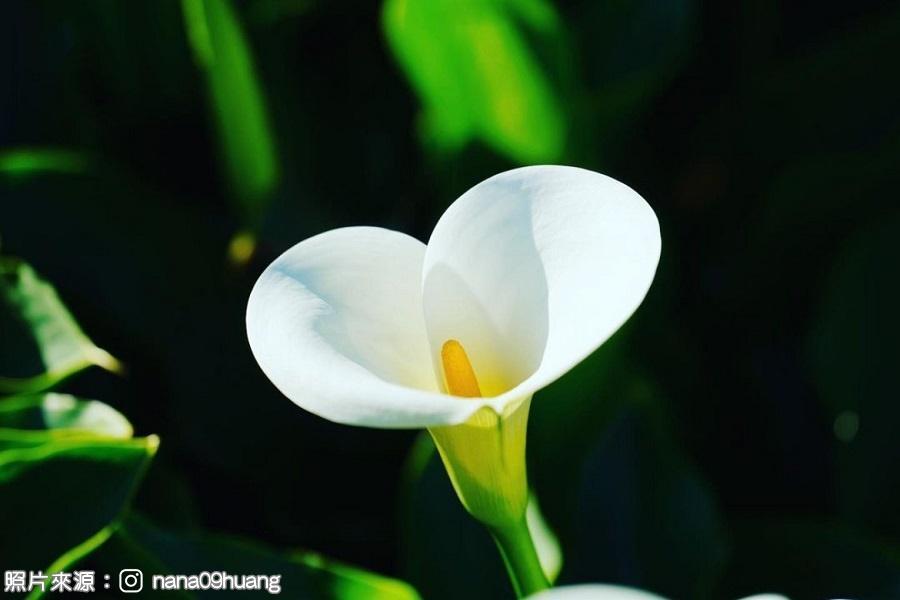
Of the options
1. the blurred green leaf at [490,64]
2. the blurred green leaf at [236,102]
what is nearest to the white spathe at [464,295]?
the blurred green leaf at [490,64]

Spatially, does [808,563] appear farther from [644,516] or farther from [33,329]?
[33,329]

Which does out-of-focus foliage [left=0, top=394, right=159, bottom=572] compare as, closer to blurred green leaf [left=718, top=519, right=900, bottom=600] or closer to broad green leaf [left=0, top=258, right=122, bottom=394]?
broad green leaf [left=0, top=258, right=122, bottom=394]

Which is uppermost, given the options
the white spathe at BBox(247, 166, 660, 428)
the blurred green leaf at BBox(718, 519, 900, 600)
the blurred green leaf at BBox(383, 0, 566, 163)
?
the blurred green leaf at BBox(383, 0, 566, 163)

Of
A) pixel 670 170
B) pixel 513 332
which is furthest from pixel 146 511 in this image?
pixel 670 170

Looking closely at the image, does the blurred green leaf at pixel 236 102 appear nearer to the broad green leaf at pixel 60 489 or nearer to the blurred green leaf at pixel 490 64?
the blurred green leaf at pixel 490 64

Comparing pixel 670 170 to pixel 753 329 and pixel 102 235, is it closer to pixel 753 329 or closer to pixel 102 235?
pixel 753 329

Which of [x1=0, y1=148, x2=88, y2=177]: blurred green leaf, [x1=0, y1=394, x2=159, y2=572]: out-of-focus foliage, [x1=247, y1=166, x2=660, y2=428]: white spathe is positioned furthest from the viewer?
[x1=0, y1=148, x2=88, y2=177]: blurred green leaf

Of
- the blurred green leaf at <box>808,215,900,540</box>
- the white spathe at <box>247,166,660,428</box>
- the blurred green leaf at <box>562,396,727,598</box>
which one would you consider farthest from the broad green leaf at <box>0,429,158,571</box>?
the blurred green leaf at <box>808,215,900,540</box>
